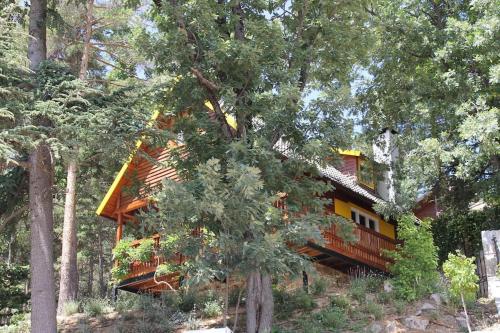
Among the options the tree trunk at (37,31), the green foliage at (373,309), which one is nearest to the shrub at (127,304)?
the green foliage at (373,309)

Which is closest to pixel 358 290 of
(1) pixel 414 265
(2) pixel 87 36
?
(1) pixel 414 265

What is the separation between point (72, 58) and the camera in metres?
24.5

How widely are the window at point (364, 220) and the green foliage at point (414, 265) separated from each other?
5057mm

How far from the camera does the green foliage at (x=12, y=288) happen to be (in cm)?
2034

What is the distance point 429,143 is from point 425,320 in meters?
5.45

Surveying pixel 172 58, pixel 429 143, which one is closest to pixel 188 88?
pixel 172 58

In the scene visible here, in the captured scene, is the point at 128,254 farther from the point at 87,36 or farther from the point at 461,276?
the point at 461,276

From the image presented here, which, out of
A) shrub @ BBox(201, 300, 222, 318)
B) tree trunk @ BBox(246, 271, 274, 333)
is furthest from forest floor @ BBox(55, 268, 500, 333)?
tree trunk @ BBox(246, 271, 274, 333)

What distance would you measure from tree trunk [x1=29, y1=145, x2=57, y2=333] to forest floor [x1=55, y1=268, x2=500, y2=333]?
7.99 ft

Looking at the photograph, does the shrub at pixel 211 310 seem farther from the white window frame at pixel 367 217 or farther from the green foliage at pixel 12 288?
the white window frame at pixel 367 217

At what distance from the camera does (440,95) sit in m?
20.3

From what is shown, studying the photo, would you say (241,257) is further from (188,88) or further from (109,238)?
(109,238)

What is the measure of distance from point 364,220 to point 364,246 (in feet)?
9.90

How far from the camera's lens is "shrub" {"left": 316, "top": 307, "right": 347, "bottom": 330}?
1605 cm
